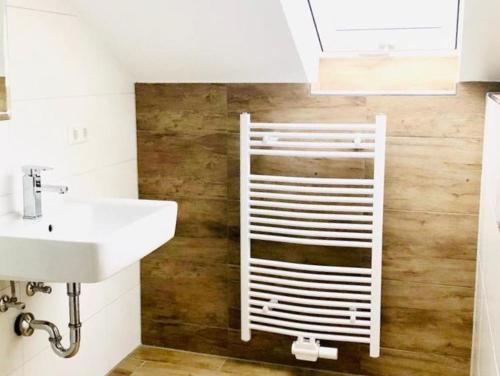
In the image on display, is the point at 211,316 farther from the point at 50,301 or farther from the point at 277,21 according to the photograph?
the point at 277,21

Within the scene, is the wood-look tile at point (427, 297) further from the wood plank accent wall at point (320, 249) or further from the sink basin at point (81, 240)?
the sink basin at point (81, 240)

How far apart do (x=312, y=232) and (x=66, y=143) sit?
1050 millimetres

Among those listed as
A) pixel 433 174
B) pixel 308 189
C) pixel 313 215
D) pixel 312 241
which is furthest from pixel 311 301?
pixel 433 174

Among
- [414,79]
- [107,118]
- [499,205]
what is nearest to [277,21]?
[414,79]

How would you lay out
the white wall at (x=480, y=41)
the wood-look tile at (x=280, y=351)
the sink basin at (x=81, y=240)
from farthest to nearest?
the wood-look tile at (x=280, y=351)
the white wall at (x=480, y=41)
the sink basin at (x=81, y=240)

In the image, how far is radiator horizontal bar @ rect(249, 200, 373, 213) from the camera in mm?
2613

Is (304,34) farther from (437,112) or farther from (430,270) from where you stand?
(430,270)

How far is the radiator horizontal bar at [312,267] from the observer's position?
2676 mm

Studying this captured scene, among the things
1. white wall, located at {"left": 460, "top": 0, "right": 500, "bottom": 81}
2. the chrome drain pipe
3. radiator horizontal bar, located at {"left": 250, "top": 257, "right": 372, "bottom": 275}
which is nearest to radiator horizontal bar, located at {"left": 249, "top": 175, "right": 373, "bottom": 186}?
radiator horizontal bar, located at {"left": 250, "top": 257, "right": 372, "bottom": 275}

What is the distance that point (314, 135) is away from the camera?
265cm

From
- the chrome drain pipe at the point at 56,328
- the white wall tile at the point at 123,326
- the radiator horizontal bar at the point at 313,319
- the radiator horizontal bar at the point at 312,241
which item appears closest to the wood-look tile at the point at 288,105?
the radiator horizontal bar at the point at 312,241

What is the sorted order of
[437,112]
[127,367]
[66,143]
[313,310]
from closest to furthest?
1. [66,143]
2. [437,112]
3. [313,310]
4. [127,367]

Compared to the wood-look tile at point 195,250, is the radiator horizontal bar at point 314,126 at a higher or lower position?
higher

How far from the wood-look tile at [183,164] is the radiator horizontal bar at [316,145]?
0.27 metres
